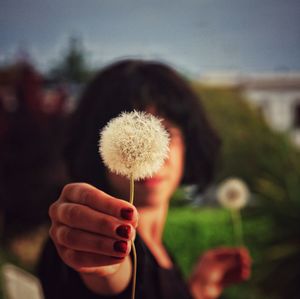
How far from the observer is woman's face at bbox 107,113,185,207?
0.38 m

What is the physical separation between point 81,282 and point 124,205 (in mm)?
194

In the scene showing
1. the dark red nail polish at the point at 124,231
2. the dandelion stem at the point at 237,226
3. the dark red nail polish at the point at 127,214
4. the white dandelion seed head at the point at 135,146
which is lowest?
the dandelion stem at the point at 237,226

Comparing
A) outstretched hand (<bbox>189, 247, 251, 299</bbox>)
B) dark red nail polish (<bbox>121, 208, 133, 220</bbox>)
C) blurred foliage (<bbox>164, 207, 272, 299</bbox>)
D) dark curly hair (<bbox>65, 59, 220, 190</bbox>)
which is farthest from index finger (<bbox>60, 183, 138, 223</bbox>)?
blurred foliage (<bbox>164, 207, 272, 299</bbox>)

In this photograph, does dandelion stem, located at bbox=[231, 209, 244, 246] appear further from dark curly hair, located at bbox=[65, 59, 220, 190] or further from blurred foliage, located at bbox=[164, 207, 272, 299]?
dark curly hair, located at bbox=[65, 59, 220, 190]

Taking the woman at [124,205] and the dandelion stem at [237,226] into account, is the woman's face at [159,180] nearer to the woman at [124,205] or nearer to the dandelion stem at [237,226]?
the woman at [124,205]

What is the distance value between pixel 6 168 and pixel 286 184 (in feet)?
3.39

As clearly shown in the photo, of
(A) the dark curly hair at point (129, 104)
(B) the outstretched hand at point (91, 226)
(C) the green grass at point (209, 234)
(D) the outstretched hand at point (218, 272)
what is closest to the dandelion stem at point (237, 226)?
(C) the green grass at point (209, 234)

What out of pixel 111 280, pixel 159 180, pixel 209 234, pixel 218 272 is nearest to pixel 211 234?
pixel 209 234

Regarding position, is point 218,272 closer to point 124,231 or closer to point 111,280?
point 111,280

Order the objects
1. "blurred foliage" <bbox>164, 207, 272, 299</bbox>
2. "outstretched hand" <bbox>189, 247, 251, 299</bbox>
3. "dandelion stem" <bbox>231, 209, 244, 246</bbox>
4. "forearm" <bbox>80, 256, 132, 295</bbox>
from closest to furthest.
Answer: "forearm" <bbox>80, 256, 132, 295</bbox> < "outstretched hand" <bbox>189, 247, 251, 299</bbox> < "blurred foliage" <bbox>164, 207, 272, 299</bbox> < "dandelion stem" <bbox>231, 209, 244, 246</bbox>

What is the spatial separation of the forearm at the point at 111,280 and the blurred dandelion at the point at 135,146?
12cm

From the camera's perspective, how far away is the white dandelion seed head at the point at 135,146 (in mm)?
236

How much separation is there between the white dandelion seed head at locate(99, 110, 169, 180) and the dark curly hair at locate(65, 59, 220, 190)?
6.0 inches

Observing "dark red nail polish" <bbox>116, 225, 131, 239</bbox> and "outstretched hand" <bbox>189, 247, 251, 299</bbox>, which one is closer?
"dark red nail polish" <bbox>116, 225, 131, 239</bbox>
